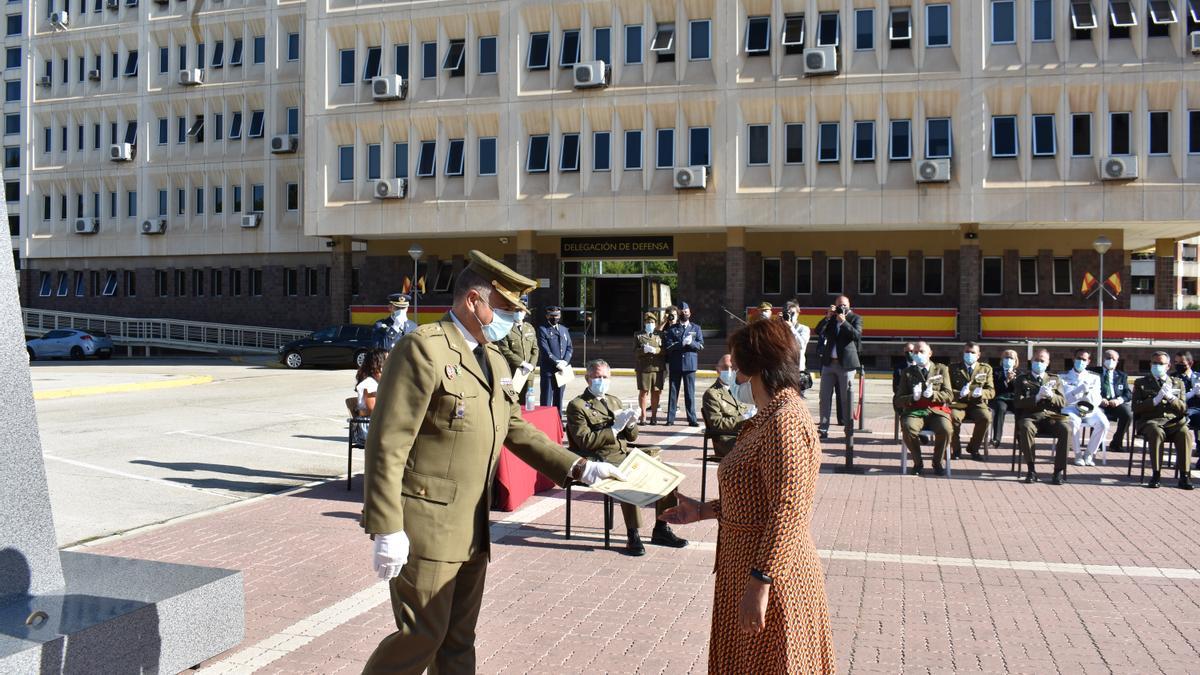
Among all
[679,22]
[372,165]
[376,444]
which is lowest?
[376,444]

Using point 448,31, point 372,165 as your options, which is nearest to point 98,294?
point 372,165

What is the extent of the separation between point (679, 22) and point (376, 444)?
3161 cm

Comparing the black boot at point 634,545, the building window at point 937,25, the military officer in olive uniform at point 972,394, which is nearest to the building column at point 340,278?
the building window at point 937,25

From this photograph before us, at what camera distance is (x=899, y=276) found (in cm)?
3491

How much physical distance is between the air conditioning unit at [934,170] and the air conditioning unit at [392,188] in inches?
701

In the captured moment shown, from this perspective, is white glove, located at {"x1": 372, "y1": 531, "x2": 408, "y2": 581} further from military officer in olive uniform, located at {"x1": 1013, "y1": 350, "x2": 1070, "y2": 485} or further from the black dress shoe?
military officer in olive uniform, located at {"x1": 1013, "y1": 350, "x2": 1070, "y2": 485}

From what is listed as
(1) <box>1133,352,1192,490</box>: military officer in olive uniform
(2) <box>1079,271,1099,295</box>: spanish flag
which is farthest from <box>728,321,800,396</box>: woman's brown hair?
(2) <box>1079,271,1099,295</box>: spanish flag

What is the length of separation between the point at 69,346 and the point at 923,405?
121ft

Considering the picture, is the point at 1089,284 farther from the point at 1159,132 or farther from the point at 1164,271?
the point at 1164,271

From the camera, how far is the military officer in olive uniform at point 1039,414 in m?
11.6

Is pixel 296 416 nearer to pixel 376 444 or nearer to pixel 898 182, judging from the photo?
pixel 376 444

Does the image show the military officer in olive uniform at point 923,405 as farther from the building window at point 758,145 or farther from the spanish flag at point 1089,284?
the building window at point 758,145

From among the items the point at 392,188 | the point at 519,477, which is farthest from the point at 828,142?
the point at 519,477

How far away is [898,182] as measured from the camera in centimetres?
3148
